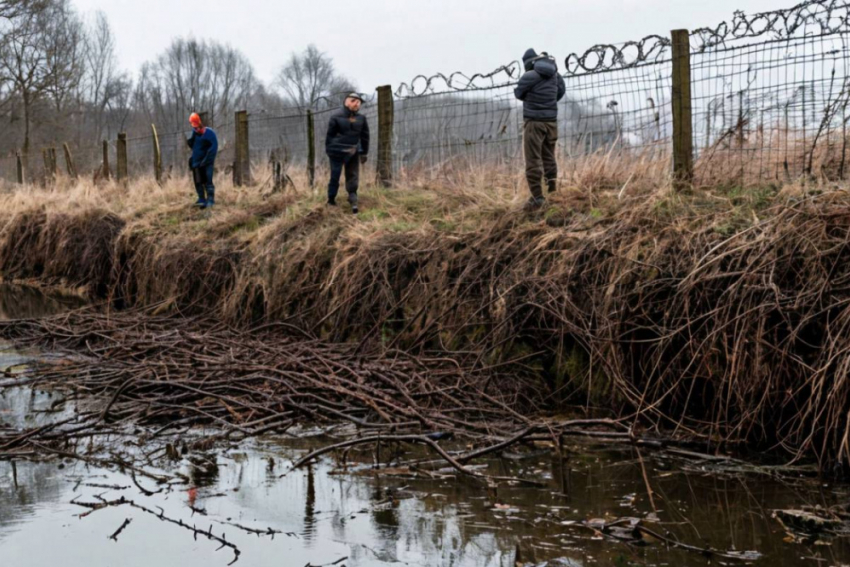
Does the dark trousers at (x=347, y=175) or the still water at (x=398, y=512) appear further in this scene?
the dark trousers at (x=347, y=175)

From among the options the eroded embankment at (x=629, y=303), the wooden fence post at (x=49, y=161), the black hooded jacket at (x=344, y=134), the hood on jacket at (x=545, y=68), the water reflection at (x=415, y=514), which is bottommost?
the water reflection at (x=415, y=514)

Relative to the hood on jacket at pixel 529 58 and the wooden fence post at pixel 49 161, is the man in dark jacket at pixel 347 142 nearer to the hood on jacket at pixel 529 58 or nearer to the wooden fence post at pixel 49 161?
the hood on jacket at pixel 529 58

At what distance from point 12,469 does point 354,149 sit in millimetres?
7029

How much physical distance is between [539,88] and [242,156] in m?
8.46

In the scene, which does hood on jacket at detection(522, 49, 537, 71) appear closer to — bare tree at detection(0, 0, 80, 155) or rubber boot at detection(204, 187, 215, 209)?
rubber boot at detection(204, 187, 215, 209)

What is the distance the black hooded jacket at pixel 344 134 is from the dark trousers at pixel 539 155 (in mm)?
3206

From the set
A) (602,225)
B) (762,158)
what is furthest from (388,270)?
(762,158)

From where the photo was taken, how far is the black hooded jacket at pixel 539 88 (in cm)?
934

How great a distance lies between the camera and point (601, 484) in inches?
218

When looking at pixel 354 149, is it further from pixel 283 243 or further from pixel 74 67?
pixel 74 67

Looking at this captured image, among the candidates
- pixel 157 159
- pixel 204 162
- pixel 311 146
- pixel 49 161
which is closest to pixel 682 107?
pixel 311 146

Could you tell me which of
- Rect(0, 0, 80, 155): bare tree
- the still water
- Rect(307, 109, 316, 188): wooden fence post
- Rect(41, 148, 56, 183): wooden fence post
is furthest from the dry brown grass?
Rect(0, 0, 80, 155): bare tree

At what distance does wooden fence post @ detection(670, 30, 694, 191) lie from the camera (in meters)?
8.86

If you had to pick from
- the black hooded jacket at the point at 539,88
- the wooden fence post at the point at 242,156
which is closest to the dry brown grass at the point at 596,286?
the black hooded jacket at the point at 539,88
